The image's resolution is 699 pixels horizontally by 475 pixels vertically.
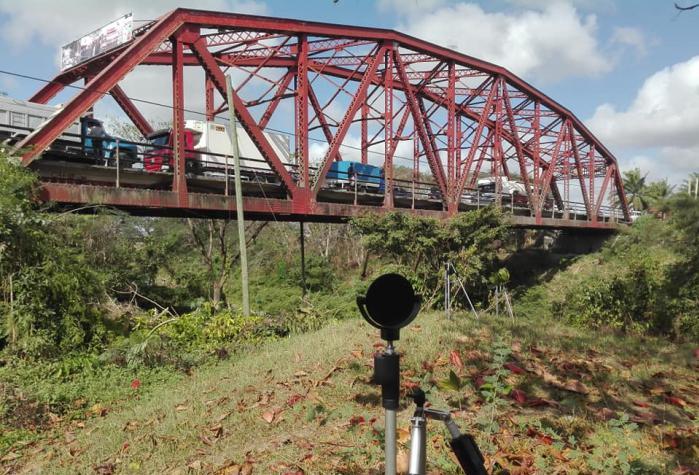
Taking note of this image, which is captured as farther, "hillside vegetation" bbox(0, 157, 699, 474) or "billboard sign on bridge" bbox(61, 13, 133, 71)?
"billboard sign on bridge" bbox(61, 13, 133, 71)

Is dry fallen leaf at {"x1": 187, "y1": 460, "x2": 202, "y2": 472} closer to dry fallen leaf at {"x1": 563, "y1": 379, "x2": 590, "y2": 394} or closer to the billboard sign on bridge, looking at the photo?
dry fallen leaf at {"x1": 563, "y1": 379, "x2": 590, "y2": 394}

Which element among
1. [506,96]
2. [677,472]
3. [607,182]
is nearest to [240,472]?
[677,472]

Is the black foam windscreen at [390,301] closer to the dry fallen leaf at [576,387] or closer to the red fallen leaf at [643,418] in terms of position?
the red fallen leaf at [643,418]

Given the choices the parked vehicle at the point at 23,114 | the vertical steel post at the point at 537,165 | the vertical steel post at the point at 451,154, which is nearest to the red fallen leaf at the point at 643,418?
the parked vehicle at the point at 23,114

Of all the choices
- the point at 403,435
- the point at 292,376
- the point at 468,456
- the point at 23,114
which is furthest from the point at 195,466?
the point at 23,114

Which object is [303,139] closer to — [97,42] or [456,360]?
[97,42]

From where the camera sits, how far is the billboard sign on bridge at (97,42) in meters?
14.1

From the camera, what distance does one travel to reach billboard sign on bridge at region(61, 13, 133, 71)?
555 inches

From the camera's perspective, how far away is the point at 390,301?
239 cm

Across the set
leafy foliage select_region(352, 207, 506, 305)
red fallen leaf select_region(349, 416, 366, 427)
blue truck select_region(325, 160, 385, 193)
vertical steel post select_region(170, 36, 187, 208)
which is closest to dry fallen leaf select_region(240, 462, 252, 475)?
red fallen leaf select_region(349, 416, 366, 427)

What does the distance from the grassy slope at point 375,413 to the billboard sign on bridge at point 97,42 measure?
1063 centimetres

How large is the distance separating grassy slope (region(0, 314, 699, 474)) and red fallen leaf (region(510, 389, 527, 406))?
7cm

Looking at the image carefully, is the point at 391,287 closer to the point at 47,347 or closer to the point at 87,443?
the point at 87,443

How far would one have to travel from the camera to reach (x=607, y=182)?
133 ft
